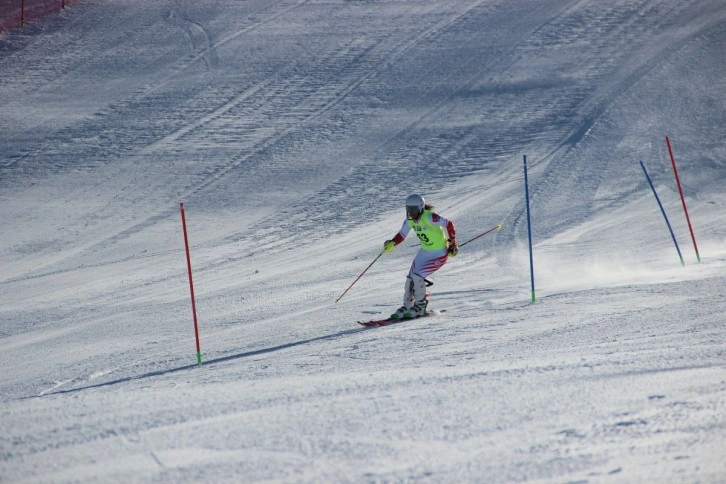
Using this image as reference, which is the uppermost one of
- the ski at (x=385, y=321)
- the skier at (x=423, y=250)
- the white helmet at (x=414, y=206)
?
the white helmet at (x=414, y=206)

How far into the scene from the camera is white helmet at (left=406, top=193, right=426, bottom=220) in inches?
386

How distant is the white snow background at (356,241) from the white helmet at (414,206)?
123 cm

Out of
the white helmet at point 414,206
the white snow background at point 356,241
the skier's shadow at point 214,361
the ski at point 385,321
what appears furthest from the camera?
the white helmet at point 414,206

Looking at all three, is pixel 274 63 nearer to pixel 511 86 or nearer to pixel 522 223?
pixel 511 86

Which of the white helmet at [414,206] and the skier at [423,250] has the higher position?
the white helmet at [414,206]

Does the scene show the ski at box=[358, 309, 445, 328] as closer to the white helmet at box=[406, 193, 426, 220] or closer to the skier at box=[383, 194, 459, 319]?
the skier at box=[383, 194, 459, 319]

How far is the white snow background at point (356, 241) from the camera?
4980mm

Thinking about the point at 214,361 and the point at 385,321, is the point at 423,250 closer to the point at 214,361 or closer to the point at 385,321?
the point at 385,321

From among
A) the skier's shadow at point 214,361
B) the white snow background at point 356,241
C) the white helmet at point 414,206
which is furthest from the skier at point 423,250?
the skier's shadow at point 214,361

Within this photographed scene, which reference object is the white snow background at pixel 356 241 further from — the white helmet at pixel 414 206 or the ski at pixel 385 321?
the white helmet at pixel 414 206

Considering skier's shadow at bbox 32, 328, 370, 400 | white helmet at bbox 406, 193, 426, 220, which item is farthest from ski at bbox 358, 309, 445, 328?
white helmet at bbox 406, 193, 426, 220

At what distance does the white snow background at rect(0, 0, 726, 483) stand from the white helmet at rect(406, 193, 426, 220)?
123 cm

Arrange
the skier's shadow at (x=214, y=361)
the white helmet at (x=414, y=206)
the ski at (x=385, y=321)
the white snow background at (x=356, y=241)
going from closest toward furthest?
the white snow background at (x=356, y=241)
the skier's shadow at (x=214, y=361)
the ski at (x=385, y=321)
the white helmet at (x=414, y=206)

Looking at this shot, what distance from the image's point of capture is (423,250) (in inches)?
393
